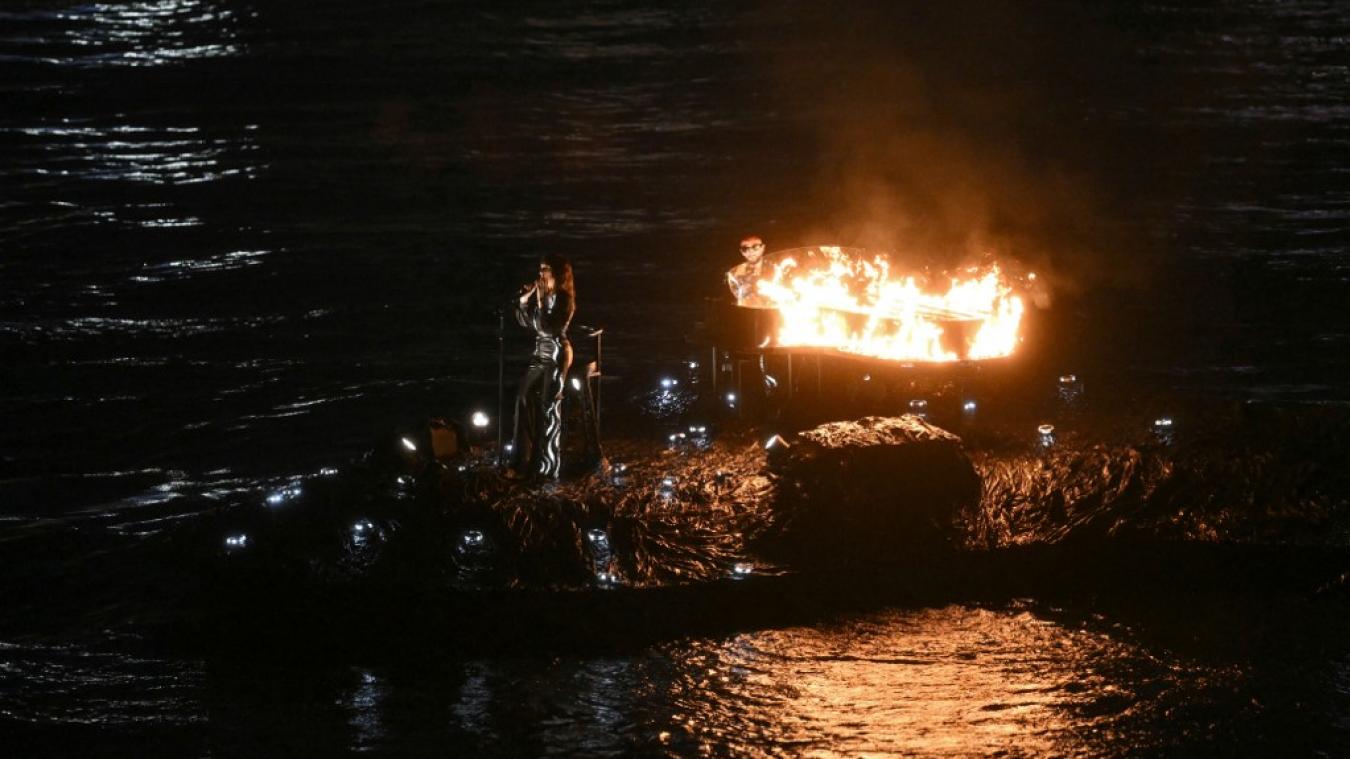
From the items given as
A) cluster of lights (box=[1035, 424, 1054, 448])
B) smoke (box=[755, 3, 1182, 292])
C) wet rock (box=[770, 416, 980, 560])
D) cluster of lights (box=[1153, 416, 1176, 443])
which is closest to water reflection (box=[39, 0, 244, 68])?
smoke (box=[755, 3, 1182, 292])

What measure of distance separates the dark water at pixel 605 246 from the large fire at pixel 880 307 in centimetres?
262

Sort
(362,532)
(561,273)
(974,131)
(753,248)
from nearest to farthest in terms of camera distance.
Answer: (362,532)
(561,273)
(753,248)
(974,131)

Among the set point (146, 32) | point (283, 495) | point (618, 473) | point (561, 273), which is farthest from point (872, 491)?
point (146, 32)

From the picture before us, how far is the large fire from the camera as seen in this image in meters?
12.7

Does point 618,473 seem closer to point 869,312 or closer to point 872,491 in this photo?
point 872,491

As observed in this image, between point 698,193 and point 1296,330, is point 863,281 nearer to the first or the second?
point 1296,330

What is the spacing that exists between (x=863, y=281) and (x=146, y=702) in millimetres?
7238

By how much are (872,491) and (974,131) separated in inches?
665

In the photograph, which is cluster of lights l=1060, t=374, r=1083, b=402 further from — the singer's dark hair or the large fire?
the singer's dark hair

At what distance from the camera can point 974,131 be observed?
25875 mm

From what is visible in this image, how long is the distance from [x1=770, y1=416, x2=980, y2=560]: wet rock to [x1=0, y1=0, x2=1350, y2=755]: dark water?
0.57m

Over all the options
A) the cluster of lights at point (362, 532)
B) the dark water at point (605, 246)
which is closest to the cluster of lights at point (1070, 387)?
the dark water at point (605, 246)

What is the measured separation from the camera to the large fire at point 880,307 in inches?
500

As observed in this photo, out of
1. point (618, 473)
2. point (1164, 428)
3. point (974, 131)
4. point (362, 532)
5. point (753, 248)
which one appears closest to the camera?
point (362, 532)
